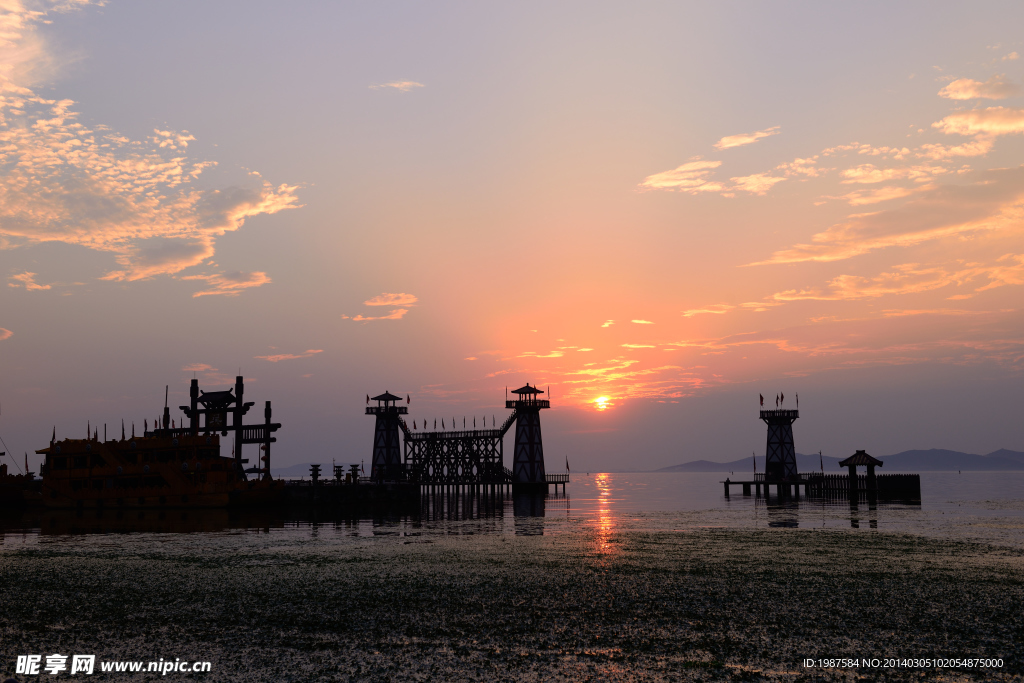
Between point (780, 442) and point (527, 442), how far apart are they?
117 feet

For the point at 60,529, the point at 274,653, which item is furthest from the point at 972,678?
the point at 60,529

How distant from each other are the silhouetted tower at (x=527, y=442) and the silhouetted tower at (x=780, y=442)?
31995mm

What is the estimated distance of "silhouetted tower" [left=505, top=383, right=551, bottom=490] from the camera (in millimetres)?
104250

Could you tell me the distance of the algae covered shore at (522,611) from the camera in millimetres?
13711

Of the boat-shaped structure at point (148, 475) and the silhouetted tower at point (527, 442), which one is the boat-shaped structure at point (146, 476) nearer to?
the boat-shaped structure at point (148, 475)

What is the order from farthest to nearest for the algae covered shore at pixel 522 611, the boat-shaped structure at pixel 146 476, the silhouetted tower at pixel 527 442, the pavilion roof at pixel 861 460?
the silhouetted tower at pixel 527 442 → the pavilion roof at pixel 861 460 → the boat-shaped structure at pixel 146 476 → the algae covered shore at pixel 522 611

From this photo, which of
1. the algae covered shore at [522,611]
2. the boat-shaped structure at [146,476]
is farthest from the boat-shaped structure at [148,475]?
the algae covered shore at [522,611]

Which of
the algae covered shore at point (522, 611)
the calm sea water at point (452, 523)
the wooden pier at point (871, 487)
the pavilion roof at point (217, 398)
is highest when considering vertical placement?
the pavilion roof at point (217, 398)

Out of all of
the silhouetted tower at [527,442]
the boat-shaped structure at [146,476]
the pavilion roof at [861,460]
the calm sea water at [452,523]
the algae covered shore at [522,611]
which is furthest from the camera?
the silhouetted tower at [527,442]

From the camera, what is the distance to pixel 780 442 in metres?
105

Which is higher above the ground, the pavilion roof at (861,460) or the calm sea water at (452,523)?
the pavilion roof at (861,460)

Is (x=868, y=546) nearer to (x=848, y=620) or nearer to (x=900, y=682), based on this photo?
(x=848, y=620)

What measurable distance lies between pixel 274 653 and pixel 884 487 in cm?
8920

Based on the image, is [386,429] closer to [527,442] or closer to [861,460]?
[527,442]
